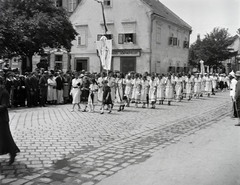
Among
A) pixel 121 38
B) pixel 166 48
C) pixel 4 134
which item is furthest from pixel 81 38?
pixel 4 134

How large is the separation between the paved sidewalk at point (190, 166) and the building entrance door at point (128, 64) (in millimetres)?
24709

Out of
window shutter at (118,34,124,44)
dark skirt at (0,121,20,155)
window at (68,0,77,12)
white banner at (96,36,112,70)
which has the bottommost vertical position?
dark skirt at (0,121,20,155)

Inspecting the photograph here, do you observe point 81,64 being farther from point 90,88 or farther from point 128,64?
point 90,88

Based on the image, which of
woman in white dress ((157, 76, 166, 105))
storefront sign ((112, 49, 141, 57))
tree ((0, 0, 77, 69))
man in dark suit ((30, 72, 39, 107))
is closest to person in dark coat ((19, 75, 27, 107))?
man in dark suit ((30, 72, 39, 107))

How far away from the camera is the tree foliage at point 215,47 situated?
47344mm

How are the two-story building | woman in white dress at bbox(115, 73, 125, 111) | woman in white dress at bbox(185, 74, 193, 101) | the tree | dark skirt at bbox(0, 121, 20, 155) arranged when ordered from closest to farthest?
dark skirt at bbox(0, 121, 20, 155) < woman in white dress at bbox(115, 73, 125, 111) < woman in white dress at bbox(185, 74, 193, 101) < the tree < the two-story building

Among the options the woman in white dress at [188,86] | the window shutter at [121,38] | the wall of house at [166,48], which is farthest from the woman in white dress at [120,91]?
the wall of house at [166,48]

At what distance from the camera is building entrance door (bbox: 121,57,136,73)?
32969 millimetres

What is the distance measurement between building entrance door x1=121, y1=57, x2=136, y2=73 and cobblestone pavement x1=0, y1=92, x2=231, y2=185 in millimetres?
19978

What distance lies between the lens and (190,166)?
19.7ft

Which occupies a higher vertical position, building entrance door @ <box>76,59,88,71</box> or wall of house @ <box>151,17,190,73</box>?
wall of house @ <box>151,17,190,73</box>

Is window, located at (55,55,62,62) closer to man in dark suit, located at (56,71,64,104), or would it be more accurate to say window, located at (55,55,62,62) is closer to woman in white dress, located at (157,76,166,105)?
man in dark suit, located at (56,71,64,104)

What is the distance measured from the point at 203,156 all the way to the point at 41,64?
27.6 meters

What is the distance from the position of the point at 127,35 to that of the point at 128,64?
2943mm
